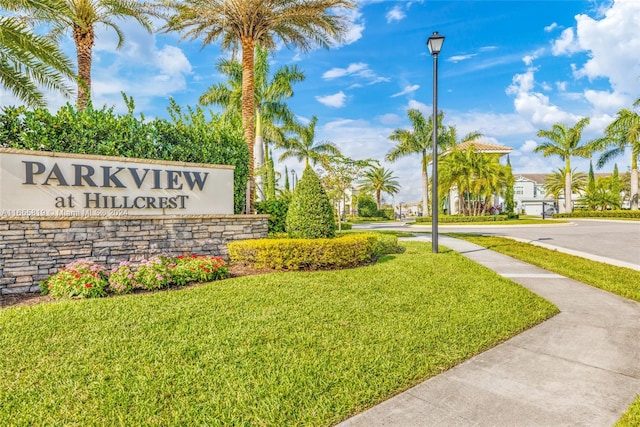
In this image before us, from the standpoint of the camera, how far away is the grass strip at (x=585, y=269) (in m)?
6.37

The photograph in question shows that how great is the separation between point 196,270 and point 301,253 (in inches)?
79.1

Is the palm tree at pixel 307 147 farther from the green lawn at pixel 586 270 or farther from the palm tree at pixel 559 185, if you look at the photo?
the palm tree at pixel 559 185

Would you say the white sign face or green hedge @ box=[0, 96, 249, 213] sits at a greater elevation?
green hedge @ box=[0, 96, 249, 213]

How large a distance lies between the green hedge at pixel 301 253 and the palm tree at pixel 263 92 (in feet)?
38.5

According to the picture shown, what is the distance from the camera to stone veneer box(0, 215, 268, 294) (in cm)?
585

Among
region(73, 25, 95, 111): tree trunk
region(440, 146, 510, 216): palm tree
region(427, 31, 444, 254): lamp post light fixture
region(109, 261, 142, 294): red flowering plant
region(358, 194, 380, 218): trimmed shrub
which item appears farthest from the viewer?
region(358, 194, 380, 218): trimmed shrub

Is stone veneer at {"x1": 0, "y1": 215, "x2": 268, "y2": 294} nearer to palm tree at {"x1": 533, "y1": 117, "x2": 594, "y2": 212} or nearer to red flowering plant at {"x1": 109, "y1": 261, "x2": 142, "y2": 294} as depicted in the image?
red flowering plant at {"x1": 109, "y1": 261, "x2": 142, "y2": 294}

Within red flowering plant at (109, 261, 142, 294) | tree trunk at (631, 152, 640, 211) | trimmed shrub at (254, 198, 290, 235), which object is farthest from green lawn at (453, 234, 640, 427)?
tree trunk at (631, 152, 640, 211)

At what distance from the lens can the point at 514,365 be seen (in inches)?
132

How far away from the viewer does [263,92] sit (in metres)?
21.7

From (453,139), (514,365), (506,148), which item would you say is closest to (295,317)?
(514,365)

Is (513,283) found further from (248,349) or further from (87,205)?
(87,205)

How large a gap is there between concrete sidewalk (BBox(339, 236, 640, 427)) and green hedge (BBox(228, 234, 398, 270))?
376cm

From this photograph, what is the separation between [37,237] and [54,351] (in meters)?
3.51
